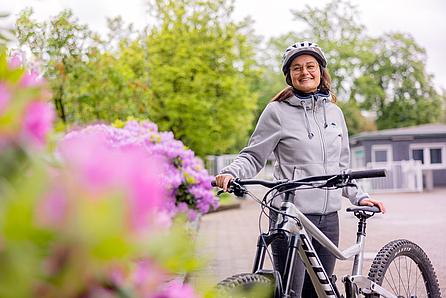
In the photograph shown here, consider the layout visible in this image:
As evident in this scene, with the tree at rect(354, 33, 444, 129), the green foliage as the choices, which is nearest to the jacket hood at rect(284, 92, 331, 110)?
the green foliage

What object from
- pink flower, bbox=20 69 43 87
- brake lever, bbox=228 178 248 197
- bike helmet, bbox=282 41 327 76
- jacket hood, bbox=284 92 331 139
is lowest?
brake lever, bbox=228 178 248 197

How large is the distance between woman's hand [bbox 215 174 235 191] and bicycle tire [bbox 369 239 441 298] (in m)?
1.12

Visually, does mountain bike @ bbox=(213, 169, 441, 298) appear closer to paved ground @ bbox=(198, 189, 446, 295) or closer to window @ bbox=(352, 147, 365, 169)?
paved ground @ bbox=(198, 189, 446, 295)

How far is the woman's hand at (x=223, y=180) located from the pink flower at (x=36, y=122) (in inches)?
99.2

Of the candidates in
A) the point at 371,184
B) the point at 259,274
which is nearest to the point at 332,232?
the point at 259,274

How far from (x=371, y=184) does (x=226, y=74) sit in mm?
8065

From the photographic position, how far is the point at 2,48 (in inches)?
39.6

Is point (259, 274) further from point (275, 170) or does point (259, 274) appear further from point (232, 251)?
point (232, 251)

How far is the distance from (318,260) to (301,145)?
73cm

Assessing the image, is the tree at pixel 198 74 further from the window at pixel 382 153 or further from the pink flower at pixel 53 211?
the pink flower at pixel 53 211

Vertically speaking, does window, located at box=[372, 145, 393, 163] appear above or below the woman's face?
below

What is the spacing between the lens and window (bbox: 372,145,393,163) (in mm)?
35281

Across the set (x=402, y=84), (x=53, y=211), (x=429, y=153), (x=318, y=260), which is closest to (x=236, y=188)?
(x=318, y=260)

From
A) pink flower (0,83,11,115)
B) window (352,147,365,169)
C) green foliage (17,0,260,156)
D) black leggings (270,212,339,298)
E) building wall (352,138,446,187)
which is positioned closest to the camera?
pink flower (0,83,11,115)
